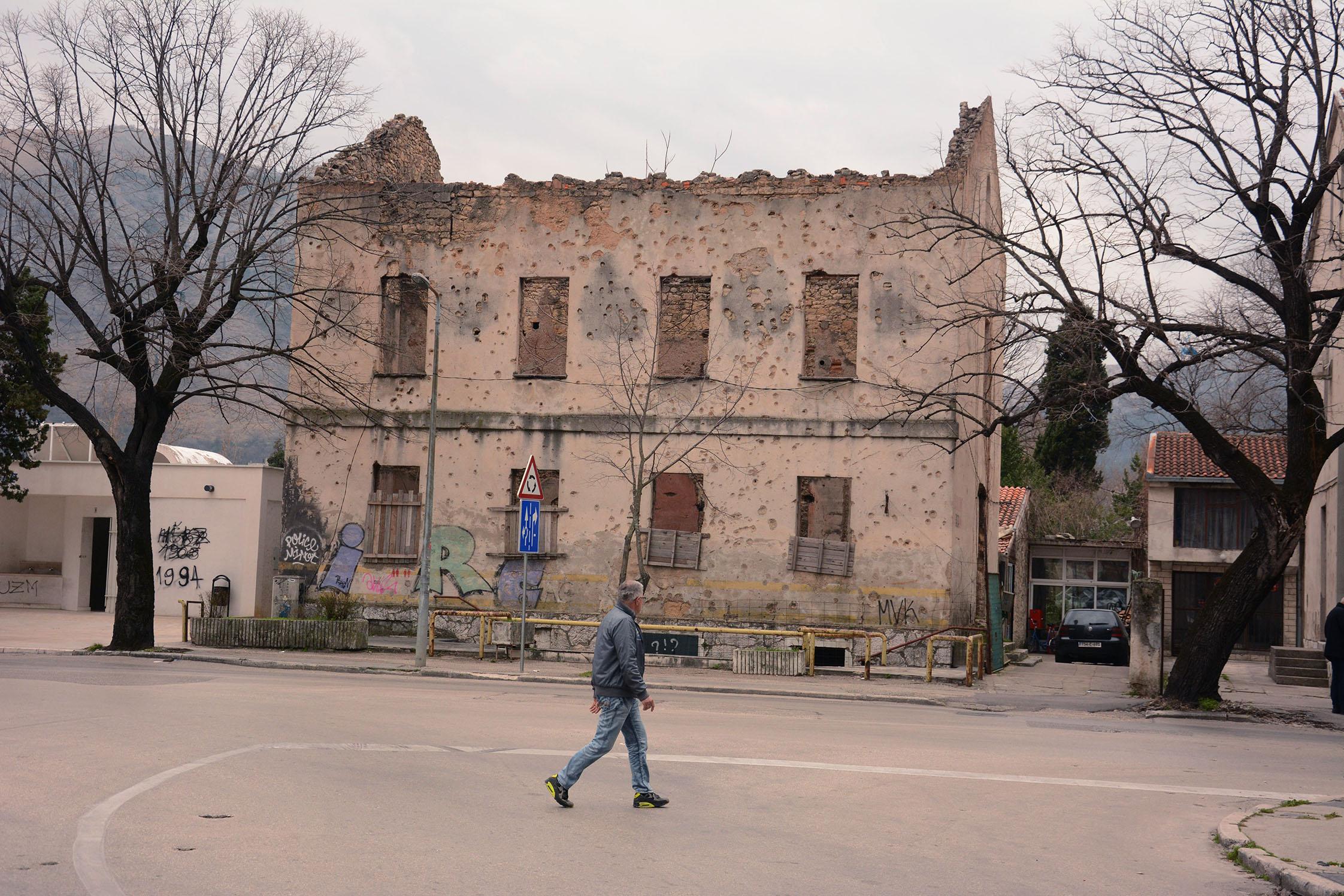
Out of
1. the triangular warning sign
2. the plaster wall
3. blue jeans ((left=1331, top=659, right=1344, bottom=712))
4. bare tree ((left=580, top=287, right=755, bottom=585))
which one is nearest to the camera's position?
blue jeans ((left=1331, top=659, right=1344, bottom=712))

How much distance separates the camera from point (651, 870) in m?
7.14

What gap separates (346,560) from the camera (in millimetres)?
26922

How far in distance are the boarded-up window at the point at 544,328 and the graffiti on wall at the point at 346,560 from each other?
16.2 ft

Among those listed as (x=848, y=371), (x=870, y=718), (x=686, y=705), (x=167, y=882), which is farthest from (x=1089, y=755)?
(x=848, y=371)

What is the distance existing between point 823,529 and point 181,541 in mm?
19789

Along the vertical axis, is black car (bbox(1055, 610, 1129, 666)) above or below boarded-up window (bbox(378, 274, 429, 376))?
below

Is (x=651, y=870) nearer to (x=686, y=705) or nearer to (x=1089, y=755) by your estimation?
(x=1089, y=755)

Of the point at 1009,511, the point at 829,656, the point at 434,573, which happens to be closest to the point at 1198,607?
the point at 1009,511

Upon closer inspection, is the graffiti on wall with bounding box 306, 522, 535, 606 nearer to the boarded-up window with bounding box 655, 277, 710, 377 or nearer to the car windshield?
the boarded-up window with bounding box 655, 277, 710, 377

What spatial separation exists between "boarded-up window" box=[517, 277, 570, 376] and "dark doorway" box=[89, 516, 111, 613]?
1879 centimetres

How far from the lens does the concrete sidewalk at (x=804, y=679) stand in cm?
1964

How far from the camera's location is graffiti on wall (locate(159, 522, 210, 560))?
35375 mm

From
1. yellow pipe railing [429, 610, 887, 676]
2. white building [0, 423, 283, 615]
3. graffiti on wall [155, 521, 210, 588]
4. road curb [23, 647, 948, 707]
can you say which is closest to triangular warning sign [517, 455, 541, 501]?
yellow pipe railing [429, 610, 887, 676]

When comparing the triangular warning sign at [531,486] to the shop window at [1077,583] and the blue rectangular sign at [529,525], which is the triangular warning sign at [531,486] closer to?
the blue rectangular sign at [529,525]
